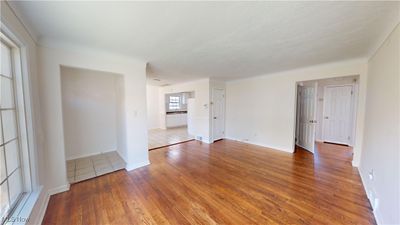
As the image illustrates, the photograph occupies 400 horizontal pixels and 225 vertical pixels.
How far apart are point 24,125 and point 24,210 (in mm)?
899

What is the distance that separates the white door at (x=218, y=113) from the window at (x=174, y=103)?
156 inches

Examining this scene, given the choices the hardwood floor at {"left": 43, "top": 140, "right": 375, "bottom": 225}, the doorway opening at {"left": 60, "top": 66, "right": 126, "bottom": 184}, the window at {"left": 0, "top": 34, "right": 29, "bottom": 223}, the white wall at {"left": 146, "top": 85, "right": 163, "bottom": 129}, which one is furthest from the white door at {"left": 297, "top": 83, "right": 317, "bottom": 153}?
the white wall at {"left": 146, "top": 85, "right": 163, "bottom": 129}

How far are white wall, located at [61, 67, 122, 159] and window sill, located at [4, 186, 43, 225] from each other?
2212 millimetres

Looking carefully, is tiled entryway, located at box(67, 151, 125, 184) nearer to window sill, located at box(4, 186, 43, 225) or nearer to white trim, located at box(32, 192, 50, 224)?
white trim, located at box(32, 192, 50, 224)

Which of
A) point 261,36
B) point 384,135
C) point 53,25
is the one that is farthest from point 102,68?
point 384,135

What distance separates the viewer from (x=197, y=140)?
221 inches

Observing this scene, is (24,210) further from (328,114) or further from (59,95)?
(328,114)

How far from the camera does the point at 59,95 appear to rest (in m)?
2.31

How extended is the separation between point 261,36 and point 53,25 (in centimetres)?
257

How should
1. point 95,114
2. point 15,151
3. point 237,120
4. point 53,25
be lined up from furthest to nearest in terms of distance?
point 237,120 < point 95,114 < point 53,25 < point 15,151

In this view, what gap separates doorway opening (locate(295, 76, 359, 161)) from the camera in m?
4.20

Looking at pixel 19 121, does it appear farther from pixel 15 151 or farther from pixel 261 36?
pixel 261 36

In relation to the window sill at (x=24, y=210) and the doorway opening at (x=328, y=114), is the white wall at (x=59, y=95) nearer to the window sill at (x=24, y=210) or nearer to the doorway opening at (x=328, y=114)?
the window sill at (x=24, y=210)

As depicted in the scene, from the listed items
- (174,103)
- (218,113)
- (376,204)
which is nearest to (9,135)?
(376,204)
